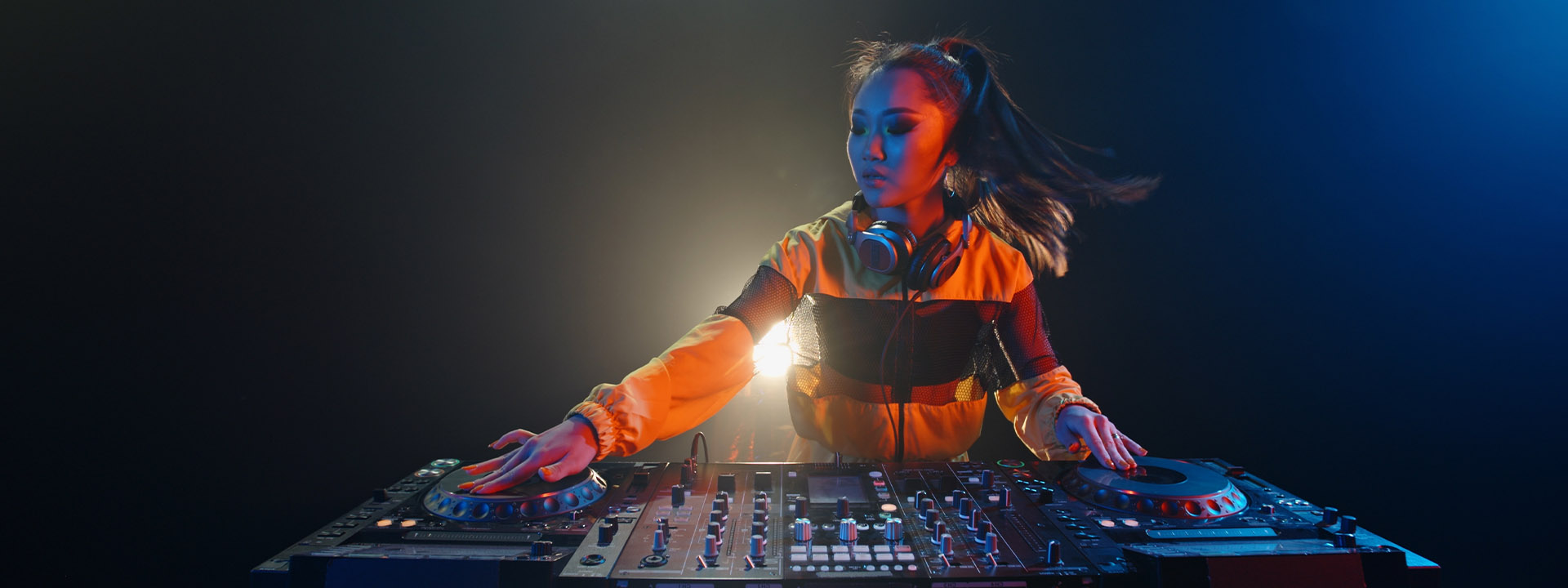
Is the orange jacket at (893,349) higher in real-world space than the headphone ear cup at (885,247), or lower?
lower

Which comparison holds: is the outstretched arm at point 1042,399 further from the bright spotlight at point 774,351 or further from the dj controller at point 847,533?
the bright spotlight at point 774,351

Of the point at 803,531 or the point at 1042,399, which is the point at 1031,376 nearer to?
the point at 1042,399

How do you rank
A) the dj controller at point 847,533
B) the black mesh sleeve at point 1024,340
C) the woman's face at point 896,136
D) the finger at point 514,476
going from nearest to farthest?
1. the dj controller at point 847,533
2. the finger at point 514,476
3. the woman's face at point 896,136
4. the black mesh sleeve at point 1024,340

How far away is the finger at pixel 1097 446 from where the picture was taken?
167cm

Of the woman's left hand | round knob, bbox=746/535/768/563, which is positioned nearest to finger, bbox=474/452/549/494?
round knob, bbox=746/535/768/563

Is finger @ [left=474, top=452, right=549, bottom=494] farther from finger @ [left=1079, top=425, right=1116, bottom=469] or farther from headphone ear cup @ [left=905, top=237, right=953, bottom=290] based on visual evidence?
finger @ [left=1079, top=425, right=1116, bottom=469]

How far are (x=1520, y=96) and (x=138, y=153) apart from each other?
4.47 m

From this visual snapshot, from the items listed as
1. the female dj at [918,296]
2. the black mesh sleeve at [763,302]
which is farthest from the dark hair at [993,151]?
the black mesh sleeve at [763,302]

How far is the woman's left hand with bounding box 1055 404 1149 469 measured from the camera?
5.51 ft

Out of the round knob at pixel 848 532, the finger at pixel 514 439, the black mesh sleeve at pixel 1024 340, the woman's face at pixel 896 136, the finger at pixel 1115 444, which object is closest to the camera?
the round knob at pixel 848 532

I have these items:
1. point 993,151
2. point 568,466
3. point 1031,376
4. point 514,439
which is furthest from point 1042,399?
point 514,439

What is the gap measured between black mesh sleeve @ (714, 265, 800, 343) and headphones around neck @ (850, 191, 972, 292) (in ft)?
0.71

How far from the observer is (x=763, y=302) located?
1.86 metres

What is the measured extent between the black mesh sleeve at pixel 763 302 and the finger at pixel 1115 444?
816 millimetres
